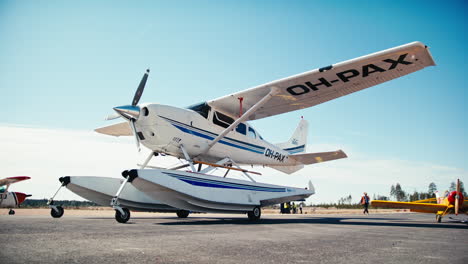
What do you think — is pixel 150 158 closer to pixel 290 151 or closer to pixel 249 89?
pixel 249 89

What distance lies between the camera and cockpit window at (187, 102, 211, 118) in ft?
34.7

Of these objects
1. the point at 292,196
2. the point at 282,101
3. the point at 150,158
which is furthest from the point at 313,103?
the point at 150,158

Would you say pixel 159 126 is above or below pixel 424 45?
below

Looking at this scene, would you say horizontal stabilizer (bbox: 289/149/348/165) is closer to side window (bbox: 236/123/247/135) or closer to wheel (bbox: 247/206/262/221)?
side window (bbox: 236/123/247/135)

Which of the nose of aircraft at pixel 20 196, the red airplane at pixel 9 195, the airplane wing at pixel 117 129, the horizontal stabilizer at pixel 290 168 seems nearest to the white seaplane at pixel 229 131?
the horizontal stabilizer at pixel 290 168

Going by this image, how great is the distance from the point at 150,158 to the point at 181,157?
Result: 96 centimetres

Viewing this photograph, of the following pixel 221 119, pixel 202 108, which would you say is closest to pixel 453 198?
pixel 221 119

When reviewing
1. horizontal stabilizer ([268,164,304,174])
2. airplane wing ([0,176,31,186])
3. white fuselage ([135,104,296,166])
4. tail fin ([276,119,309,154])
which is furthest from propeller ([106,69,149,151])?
airplane wing ([0,176,31,186])

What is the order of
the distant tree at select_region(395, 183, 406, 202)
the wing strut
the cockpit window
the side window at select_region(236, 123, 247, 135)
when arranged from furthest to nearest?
1. the distant tree at select_region(395, 183, 406, 202)
2. the side window at select_region(236, 123, 247, 135)
3. the cockpit window
4. the wing strut

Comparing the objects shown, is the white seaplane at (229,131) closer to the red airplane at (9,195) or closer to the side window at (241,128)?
the side window at (241,128)

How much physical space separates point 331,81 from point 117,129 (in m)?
8.54

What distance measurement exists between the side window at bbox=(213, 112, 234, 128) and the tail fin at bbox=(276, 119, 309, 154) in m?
4.47

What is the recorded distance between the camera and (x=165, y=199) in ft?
26.2

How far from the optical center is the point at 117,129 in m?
13.1
